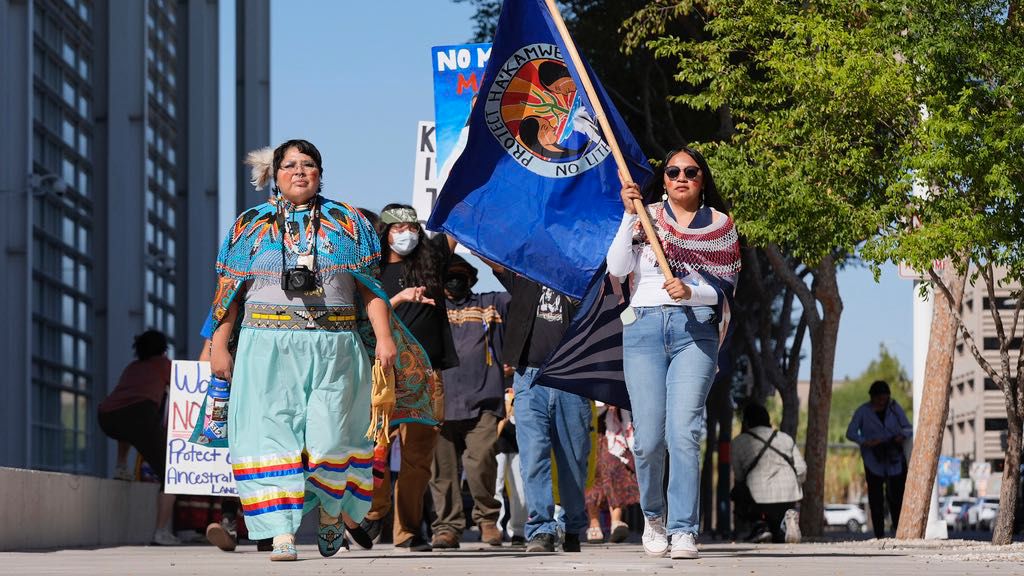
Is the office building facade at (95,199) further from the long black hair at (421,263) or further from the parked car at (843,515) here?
the parked car at (843,515)

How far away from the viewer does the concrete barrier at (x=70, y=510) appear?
11.6 metres

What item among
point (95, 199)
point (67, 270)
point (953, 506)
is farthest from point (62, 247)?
point (953, 506)

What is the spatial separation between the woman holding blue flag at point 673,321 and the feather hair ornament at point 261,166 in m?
1.68

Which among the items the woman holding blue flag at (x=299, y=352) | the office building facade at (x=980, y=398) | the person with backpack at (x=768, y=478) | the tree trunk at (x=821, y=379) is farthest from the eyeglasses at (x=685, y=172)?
the office building facade at (x=980, y=398)

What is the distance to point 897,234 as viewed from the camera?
13766mm

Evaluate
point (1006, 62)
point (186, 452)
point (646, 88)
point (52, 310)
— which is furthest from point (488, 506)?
point (52, 310)

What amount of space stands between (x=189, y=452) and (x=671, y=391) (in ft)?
18.4

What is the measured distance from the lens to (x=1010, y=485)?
Result: 13891mm

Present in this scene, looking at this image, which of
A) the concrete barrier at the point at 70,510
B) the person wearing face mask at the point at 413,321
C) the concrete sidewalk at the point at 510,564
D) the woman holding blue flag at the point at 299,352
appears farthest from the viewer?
the concrete barrier at the point at 70,510

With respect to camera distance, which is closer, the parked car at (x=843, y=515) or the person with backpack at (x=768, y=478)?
the person with backpack at (x=768, y=478)

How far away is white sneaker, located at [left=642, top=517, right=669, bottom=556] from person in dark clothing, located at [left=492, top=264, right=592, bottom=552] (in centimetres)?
163

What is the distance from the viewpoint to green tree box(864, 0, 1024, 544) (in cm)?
1229

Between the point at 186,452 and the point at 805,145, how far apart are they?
520 centimetres

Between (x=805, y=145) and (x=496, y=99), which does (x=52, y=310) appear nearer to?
(x=805, y=145)
